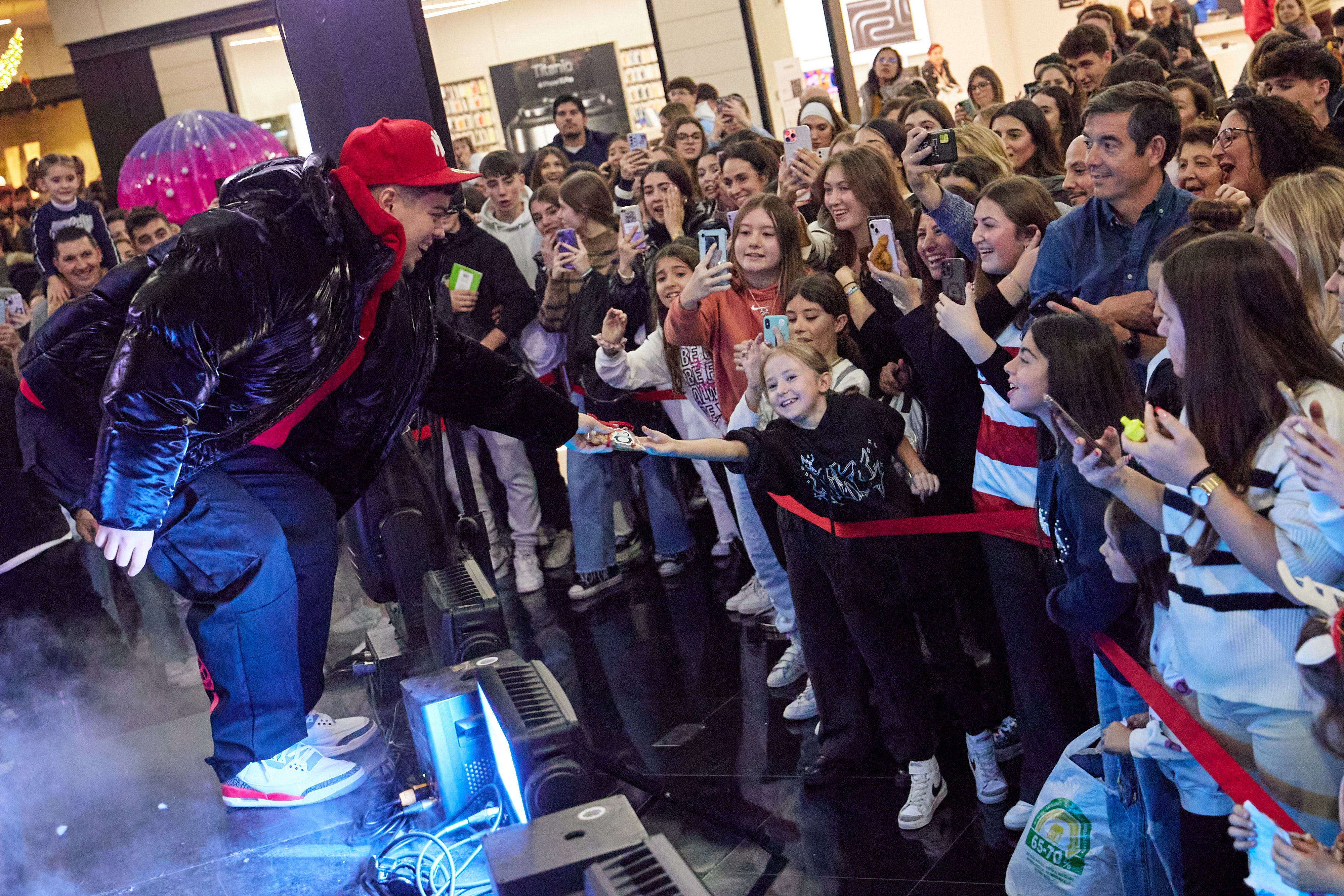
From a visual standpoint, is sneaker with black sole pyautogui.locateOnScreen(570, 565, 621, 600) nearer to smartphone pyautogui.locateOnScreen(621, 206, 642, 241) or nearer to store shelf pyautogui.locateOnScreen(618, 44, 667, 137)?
smartphone pyautogui.locateOnScreen(621, 206, 642, 241)

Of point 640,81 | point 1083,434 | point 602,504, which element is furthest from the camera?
point 640,81

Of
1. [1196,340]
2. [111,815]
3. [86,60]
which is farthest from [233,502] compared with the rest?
[86,60]

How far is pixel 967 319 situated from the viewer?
9.48ft

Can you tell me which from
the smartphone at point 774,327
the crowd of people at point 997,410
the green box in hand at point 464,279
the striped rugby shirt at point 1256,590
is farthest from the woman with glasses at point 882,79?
the striped rugby shirt at point 1256,590

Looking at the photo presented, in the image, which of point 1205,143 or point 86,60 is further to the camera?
point 86,60

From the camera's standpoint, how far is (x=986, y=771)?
3.12 m

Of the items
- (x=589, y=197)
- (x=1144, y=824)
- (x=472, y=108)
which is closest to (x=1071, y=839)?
(x=1144, y=824)

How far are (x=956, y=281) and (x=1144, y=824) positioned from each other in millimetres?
1343

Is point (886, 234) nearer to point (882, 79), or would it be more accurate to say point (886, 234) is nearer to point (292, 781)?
point (292, 781)

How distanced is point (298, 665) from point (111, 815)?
110cm

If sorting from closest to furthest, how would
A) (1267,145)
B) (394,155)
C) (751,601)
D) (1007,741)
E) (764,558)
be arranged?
(394,155) < (1267,145) < (1007,741) < (764,558) < (751,601)

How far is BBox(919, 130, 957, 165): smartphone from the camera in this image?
148 inches

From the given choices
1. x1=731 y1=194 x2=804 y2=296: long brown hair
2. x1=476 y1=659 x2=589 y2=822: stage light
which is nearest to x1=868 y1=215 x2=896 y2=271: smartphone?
x1=731 y1=194 x2=804 y2=296: long brown hair

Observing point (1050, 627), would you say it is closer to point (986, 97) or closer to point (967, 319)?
point (967, 319)
